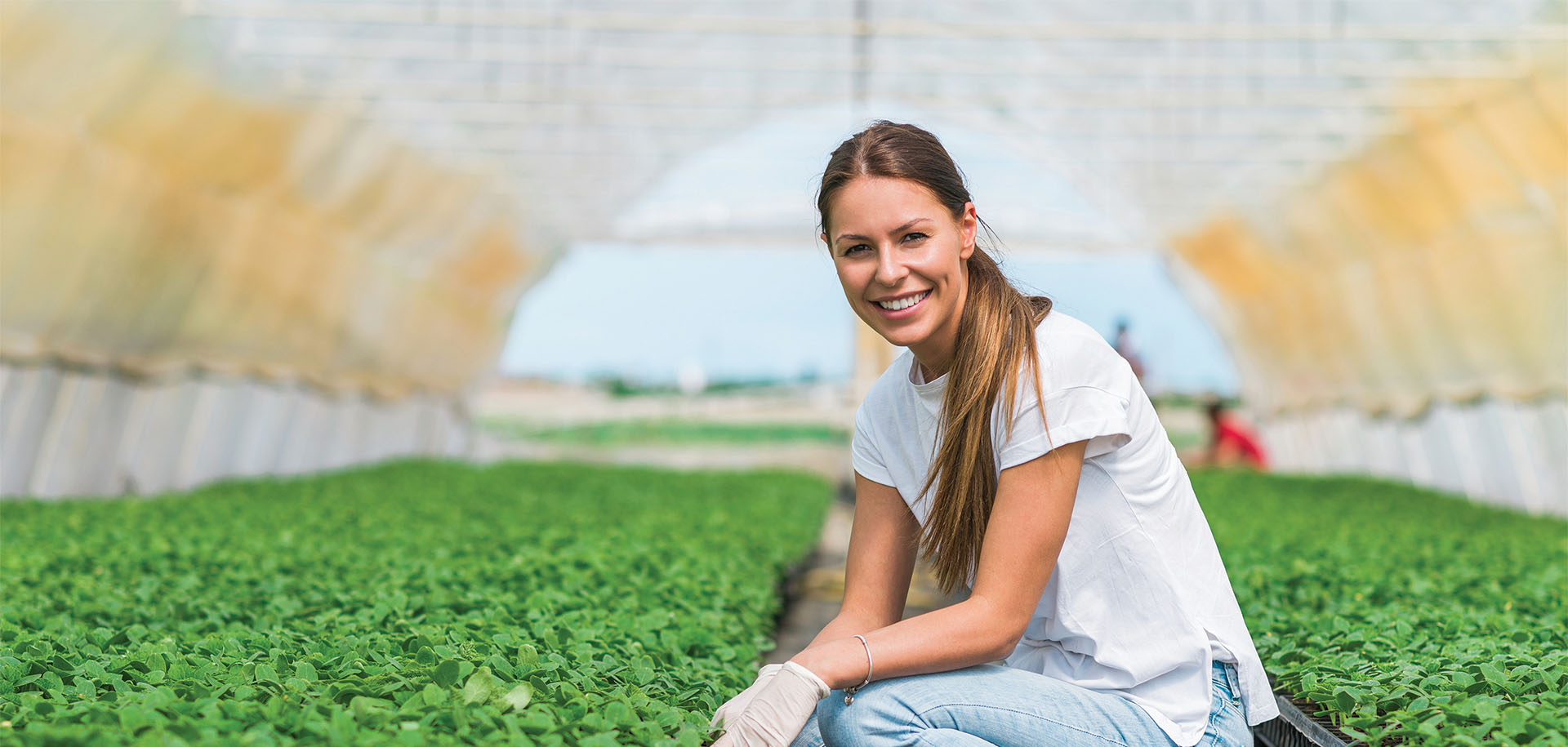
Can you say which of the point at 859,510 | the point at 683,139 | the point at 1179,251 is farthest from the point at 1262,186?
the point at 859,510

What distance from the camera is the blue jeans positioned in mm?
2234

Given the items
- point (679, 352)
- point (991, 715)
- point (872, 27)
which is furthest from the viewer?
point (679, 352)

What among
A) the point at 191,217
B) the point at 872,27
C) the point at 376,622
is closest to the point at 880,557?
the point at 376,622

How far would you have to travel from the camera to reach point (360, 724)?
7.58 feet

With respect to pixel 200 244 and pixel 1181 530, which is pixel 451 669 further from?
pixel 200 244

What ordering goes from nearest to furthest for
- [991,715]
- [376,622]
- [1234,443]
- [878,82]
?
[991,715] < [376,622] < [1234,443] < [878,82]

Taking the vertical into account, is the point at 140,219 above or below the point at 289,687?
above

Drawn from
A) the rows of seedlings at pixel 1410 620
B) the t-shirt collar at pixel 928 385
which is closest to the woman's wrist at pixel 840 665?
the t-shirt collar at pixel 928 385

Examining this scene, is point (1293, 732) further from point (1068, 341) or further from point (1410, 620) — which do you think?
point (1068, 341)

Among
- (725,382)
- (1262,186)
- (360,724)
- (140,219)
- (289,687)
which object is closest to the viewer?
(360,724)

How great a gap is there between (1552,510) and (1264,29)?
14.1 feet

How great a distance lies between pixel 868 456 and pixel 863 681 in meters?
0.54

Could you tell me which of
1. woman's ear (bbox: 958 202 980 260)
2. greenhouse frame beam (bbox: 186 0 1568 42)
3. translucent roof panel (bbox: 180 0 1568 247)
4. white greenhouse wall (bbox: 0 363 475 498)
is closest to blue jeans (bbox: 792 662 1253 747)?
woman's ear (bbox: 958 202 980 260)

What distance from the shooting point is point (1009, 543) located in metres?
2.25
